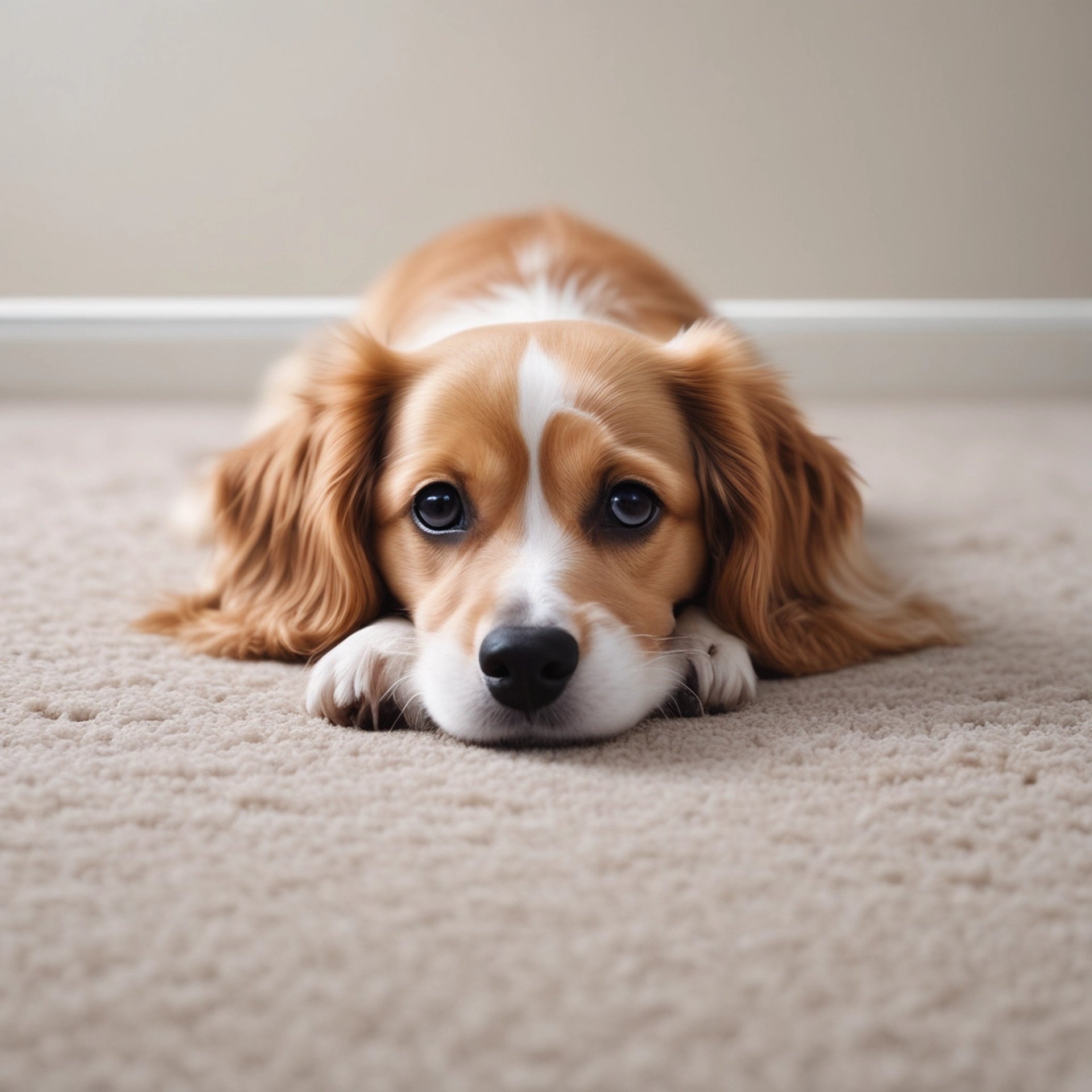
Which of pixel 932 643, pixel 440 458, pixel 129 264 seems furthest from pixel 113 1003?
pixel 129 264

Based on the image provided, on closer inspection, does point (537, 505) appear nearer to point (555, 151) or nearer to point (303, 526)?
point (303, 526)

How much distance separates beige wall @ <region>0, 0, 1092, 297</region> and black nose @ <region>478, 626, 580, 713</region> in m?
3.46

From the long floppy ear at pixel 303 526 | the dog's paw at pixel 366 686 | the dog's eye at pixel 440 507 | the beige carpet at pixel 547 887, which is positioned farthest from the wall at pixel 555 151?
the dog's paw at pixel 366 686

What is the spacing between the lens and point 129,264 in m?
4.68

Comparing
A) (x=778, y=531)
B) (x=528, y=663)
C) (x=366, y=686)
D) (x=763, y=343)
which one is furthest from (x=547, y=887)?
(x=763, y=343)

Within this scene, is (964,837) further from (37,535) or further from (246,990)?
(37,535)

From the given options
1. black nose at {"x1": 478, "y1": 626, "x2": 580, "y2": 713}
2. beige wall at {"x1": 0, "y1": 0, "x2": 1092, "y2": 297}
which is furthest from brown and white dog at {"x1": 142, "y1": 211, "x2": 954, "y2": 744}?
beige wall at {"x1": 0, "y1": 0, "x2": 1092, "y2": 297}

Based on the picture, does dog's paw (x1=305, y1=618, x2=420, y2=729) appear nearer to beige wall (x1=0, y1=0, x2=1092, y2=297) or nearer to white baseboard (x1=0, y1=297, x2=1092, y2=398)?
white baseboard (x1=0, y1=297, x2=1092, y2=398)

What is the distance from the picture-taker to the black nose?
153cm

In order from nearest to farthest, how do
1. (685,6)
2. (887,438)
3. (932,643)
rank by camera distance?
1. (932,643)
2. (887,438)
3. (685,6)

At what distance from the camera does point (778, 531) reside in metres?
2.05

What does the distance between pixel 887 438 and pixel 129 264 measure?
9.67 feet

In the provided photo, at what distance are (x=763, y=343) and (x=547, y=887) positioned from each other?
386cm

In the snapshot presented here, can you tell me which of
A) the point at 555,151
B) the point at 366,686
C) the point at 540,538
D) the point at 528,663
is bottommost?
the point at 366,686
